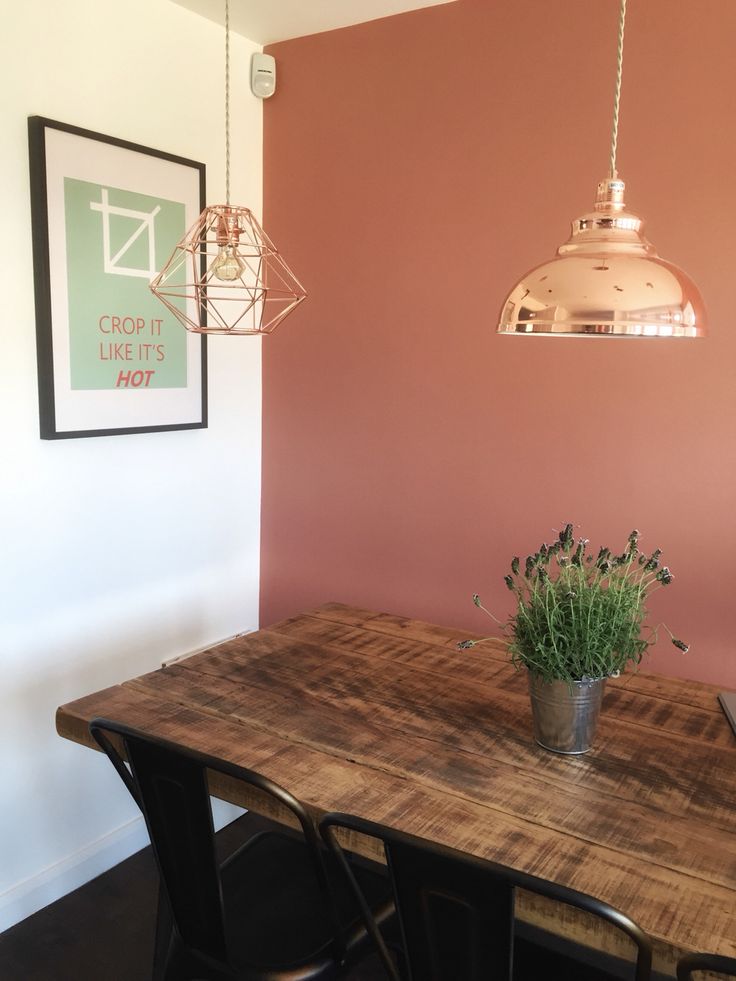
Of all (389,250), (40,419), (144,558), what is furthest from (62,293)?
(389,250)

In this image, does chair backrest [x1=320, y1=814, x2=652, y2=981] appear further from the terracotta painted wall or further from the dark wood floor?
the terracotta painted wall

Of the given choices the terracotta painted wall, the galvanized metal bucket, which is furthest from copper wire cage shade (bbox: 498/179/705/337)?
the terracotta painted wall

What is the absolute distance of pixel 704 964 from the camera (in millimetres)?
938

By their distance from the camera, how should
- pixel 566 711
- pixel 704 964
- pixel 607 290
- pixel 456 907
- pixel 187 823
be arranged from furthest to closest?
pixel 566 711, pixel 187 823, pixel 607 290, pixel 456 907, pixel 704 964

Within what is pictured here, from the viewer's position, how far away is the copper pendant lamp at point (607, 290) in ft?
4.21

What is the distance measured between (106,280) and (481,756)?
168 centimetres

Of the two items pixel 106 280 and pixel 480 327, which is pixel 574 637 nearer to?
pixel 480 327

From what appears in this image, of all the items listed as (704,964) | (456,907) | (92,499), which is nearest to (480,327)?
(92,499)

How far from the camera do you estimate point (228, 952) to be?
1475mm

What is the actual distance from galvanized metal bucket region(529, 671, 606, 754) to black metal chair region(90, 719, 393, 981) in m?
0.43

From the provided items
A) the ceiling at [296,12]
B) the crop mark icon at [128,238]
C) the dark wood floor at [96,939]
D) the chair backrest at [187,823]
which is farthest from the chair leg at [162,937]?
the ceiling at [296,12]

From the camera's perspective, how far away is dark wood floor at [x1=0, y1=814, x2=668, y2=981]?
2.17m

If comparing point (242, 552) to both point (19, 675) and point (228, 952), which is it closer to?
point (19, 675)

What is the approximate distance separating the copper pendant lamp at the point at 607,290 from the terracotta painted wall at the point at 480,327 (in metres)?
0.97
